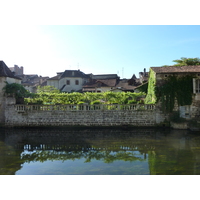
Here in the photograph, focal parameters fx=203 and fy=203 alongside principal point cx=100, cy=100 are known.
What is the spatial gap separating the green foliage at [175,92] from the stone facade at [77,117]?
1240 millimetres

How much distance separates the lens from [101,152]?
12.2 m

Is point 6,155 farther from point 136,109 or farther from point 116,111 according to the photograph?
point 136,109

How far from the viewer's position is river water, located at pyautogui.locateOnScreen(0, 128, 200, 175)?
940 centimetres

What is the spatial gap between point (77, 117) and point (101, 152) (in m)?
A: 8.39

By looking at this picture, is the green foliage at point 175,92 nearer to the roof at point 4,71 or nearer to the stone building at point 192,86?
the stone building at point 192,86

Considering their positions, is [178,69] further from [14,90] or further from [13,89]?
[13,89]

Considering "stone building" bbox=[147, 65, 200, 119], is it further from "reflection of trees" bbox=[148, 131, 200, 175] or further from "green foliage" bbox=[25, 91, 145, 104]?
"green foliage" bbox=[25, 91, 145, 104]

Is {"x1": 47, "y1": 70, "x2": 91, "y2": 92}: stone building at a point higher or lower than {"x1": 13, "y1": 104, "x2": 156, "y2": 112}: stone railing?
higher

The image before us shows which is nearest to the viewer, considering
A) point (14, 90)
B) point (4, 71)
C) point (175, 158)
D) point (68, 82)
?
point (175, 158)

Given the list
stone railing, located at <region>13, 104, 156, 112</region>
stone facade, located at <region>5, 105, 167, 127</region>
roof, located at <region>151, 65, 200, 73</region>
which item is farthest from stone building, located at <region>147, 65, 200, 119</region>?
stone railing, located at <region>13, 104, 156, 112</region>

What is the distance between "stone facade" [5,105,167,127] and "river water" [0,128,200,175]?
4.82 feet

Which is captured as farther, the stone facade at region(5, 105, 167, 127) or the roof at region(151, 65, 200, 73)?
the stone facade at region(5, 105, 167, 127)

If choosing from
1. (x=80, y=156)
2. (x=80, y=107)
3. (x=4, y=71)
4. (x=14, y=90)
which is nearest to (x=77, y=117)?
(x=80, y=107)

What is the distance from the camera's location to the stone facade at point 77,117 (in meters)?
19.8
